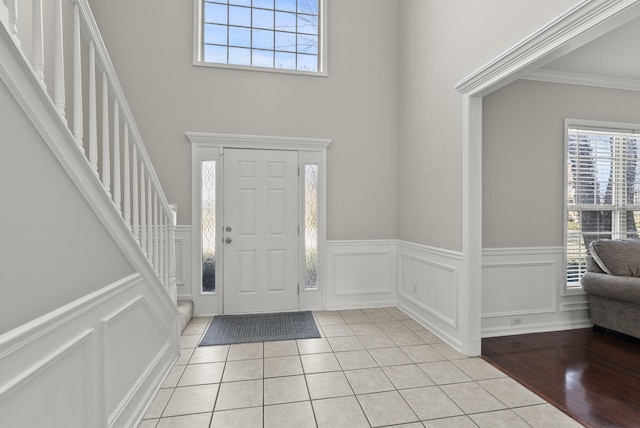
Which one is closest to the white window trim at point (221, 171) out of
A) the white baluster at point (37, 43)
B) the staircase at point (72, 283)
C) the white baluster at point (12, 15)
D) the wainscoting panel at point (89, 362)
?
the wainscoting panel at point (89, 362)

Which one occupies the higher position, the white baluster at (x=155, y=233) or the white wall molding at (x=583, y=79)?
the white wall molding at (x=583, y=79)

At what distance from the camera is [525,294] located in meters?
3.27

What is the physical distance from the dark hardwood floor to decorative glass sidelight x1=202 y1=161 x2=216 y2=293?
295 centimetres

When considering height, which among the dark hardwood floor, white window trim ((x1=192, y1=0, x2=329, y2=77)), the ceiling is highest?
white window trim ((x1=192, y1=0, x2=329, y2=77))

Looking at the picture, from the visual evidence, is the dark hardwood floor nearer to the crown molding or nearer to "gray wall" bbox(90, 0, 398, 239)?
"gray wall" bbox(90, 0, 398, 239)

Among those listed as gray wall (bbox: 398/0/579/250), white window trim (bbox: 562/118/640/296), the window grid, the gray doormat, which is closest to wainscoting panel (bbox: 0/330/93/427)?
the gray doormat

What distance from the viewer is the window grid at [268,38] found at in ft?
13.0

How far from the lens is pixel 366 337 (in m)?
3.15

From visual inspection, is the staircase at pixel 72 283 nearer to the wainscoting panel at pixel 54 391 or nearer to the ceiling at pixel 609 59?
the wainscoting panel at pixel 54 391

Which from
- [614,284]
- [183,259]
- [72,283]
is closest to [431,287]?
[614,284]

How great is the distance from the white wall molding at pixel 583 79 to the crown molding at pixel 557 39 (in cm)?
111

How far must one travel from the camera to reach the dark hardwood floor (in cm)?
201

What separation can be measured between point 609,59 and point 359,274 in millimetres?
3379

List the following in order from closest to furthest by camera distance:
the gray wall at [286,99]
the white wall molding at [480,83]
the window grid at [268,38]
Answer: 1. the white wall molding at [480,83]
2. the gray wall at [286,99]
3. the window grid at [268,38]
